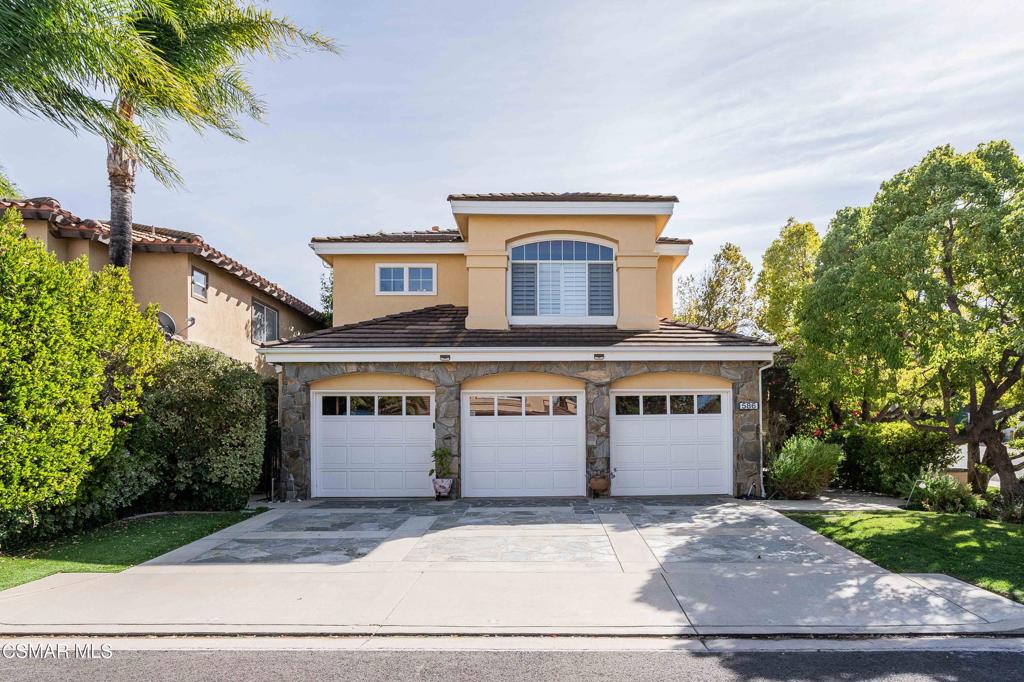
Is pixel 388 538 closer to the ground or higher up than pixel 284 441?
closer to the ground

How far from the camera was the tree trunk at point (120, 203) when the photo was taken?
545 inches

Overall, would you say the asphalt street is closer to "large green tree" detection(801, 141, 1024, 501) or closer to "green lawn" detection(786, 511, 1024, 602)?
"green lawn" detection(786, 511, 1024, 602)

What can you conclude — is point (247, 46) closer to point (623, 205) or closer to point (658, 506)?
point (623, 205)

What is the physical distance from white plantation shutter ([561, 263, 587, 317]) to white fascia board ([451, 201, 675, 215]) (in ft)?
4.38

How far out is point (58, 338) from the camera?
9.41 meters

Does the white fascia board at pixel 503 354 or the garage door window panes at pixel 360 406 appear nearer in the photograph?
the white fascia board at pixel 503 354

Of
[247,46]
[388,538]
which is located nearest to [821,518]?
[388,538]

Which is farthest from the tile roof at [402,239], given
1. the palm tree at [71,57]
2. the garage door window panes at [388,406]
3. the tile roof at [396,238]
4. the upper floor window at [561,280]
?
the palm tree at [71,57]

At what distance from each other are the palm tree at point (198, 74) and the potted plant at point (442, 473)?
23.9ft

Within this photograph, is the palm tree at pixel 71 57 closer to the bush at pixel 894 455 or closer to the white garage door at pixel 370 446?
the white garage door at pixel 370 446

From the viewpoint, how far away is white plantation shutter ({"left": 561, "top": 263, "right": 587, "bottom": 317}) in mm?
15977

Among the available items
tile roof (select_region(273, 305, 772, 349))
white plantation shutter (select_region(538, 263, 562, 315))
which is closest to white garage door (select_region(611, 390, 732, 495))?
tile roof (select_region(273, 305, 772, 349))

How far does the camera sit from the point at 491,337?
48.9 ft

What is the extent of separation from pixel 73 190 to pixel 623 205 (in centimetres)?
1281
